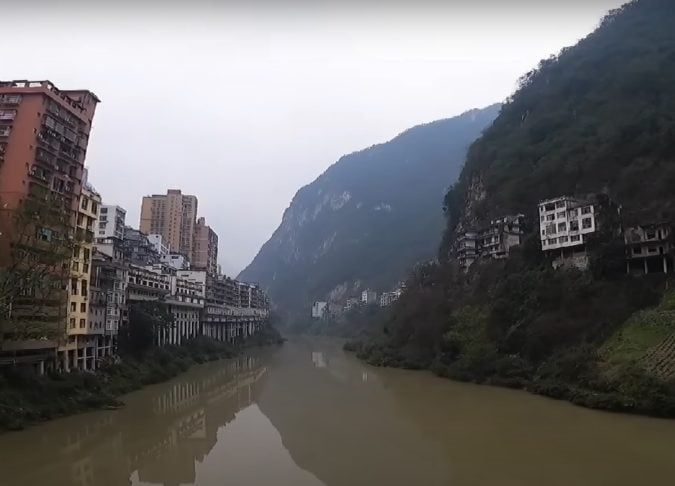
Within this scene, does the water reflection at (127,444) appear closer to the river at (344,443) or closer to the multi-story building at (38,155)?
the river at (344,443)

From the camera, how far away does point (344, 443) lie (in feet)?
47.9

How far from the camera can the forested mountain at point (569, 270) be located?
2139 centimetres

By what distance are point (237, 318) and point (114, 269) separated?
34202mm

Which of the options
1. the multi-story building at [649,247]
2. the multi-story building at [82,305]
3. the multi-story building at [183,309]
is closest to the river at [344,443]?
the multi-story building at [82,305]

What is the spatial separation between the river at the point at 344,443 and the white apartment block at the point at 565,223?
35.6 ft

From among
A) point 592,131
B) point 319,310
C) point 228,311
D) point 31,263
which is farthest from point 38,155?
point 319,310

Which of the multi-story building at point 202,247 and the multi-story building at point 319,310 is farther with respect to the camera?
the multi-story building at point 319,310

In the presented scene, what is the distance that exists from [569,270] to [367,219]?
110 m

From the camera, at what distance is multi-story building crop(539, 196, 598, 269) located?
97.8 feet

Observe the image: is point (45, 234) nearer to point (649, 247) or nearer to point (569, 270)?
point (569, 270)

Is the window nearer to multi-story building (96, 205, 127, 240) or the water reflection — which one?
the water reflection

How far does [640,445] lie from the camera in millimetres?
14023

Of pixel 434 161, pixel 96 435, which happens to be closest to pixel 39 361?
pixel 96 435

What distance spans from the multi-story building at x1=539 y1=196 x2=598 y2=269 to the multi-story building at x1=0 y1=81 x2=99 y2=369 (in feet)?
82.0
